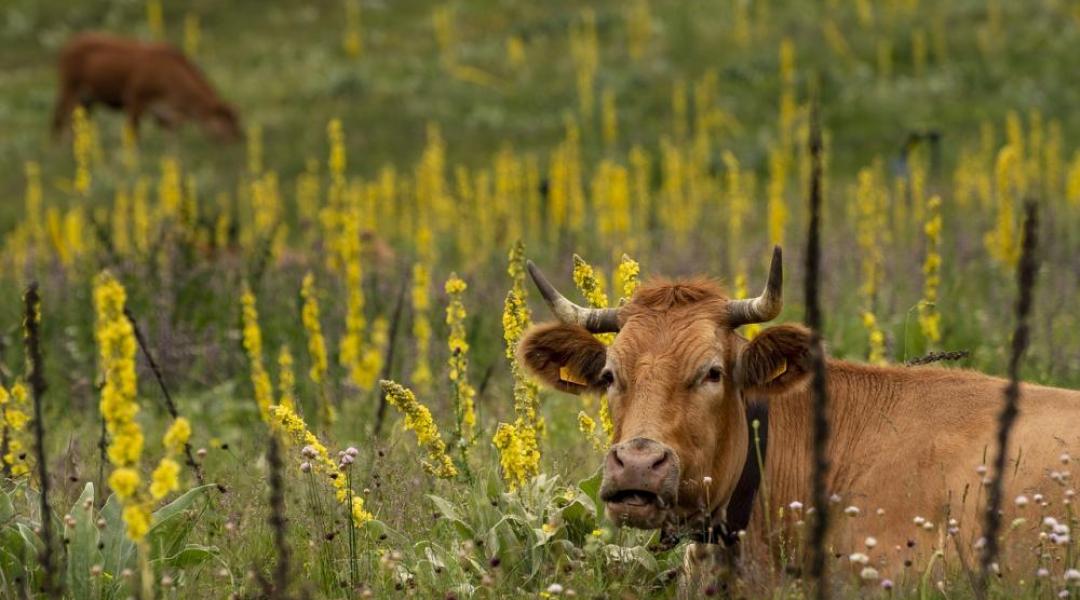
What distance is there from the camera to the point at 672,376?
18.5ft

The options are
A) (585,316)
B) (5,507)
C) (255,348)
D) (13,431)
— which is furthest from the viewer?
(255,348)

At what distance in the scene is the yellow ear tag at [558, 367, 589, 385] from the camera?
620 centimetres

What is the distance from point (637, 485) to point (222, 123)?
27.9 m

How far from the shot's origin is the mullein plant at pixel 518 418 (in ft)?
17.8

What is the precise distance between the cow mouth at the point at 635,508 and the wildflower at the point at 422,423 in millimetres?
749

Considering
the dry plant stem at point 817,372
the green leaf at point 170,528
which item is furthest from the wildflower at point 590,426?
the dry plant stem at point 817,372

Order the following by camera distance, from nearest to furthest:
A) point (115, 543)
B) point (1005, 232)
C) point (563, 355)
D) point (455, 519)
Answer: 1. point (115, 543)
2. point (455, 519)
3. point (563, 355)
4. point (1005, 232)

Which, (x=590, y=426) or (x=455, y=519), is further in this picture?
(x=590, y=426)

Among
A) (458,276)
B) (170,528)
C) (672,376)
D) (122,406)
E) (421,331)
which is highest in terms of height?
(122,406)

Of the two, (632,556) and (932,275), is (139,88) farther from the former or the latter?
(632,556)

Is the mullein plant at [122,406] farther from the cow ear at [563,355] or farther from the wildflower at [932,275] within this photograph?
the wildflower at [932,275]

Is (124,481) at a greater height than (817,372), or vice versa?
(817,372)

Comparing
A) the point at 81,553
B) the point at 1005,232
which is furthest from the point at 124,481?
the point at 1005,232

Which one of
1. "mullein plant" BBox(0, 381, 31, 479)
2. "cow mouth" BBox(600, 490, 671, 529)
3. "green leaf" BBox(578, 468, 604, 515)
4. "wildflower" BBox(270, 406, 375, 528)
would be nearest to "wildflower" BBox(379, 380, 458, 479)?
"wildflower" BBox(270, 406, 375, 528)
